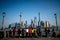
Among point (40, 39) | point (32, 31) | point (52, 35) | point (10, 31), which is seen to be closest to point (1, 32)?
point (10, 31)

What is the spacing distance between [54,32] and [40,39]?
44.1 inches

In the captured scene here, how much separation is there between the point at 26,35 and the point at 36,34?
0.53m

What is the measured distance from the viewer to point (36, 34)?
23.0ft

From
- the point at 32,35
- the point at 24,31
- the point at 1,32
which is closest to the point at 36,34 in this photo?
the point at 32,35

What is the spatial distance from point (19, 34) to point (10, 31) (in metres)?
0.50

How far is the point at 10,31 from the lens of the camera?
698 centimetres

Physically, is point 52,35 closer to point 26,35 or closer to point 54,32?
point 54,32

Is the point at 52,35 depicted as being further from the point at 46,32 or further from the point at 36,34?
the point at 36,34

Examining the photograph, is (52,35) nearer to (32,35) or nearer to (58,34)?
(58,34)

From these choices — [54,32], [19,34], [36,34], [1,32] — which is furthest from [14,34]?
[54,32]

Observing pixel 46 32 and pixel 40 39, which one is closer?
pixel 40 39

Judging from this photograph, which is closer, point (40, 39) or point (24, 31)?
point (40, 39)

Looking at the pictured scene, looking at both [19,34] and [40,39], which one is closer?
[40,39]

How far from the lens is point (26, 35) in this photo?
7.00 meters
